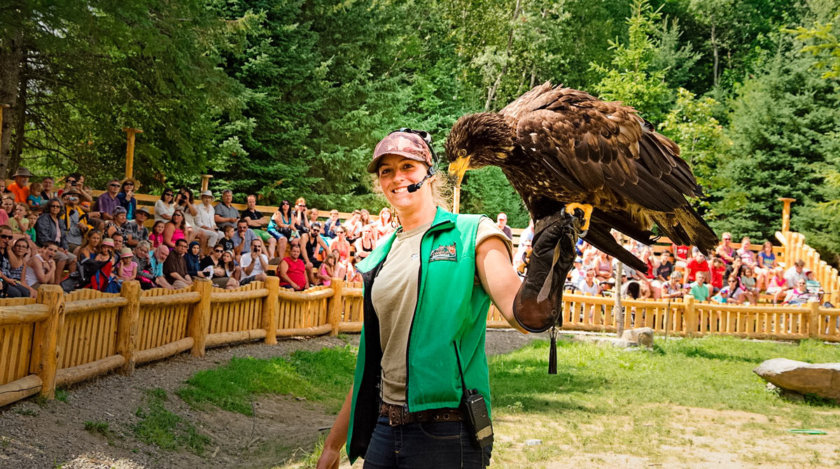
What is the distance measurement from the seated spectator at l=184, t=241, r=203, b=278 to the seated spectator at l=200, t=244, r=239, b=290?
0.45ft

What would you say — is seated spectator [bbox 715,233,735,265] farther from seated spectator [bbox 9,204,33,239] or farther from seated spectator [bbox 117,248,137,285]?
seated spectator [bbox 9,204,33,239]

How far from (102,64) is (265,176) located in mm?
8335

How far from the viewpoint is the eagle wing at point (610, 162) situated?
358cm

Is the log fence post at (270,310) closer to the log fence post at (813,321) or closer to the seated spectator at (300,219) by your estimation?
the seated spectator at (300,219)

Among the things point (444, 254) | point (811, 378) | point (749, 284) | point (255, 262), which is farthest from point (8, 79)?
point (749, 284)

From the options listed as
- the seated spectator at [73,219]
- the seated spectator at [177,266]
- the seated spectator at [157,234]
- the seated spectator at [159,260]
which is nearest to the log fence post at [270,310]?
the seated spectator at [177,266]

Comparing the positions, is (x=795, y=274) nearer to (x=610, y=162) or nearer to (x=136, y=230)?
(x=136, y=230)

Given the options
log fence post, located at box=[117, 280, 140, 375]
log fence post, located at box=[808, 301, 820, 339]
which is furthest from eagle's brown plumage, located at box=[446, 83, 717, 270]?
log fence post, located at box=[808, 301, 820, 339]

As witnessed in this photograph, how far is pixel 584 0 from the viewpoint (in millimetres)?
36500

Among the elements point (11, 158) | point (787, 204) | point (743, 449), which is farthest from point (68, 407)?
point (787, 204)

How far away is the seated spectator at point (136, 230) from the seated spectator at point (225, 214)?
215cm

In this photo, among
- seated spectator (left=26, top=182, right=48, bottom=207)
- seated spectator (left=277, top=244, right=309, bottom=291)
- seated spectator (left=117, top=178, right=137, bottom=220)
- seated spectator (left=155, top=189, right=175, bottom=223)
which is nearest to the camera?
seated spectator (left=26, top=182, right=48, bottom=207)

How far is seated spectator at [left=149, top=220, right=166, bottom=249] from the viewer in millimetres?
10539

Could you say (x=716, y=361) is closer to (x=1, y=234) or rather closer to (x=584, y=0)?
(x=1, y=234)
